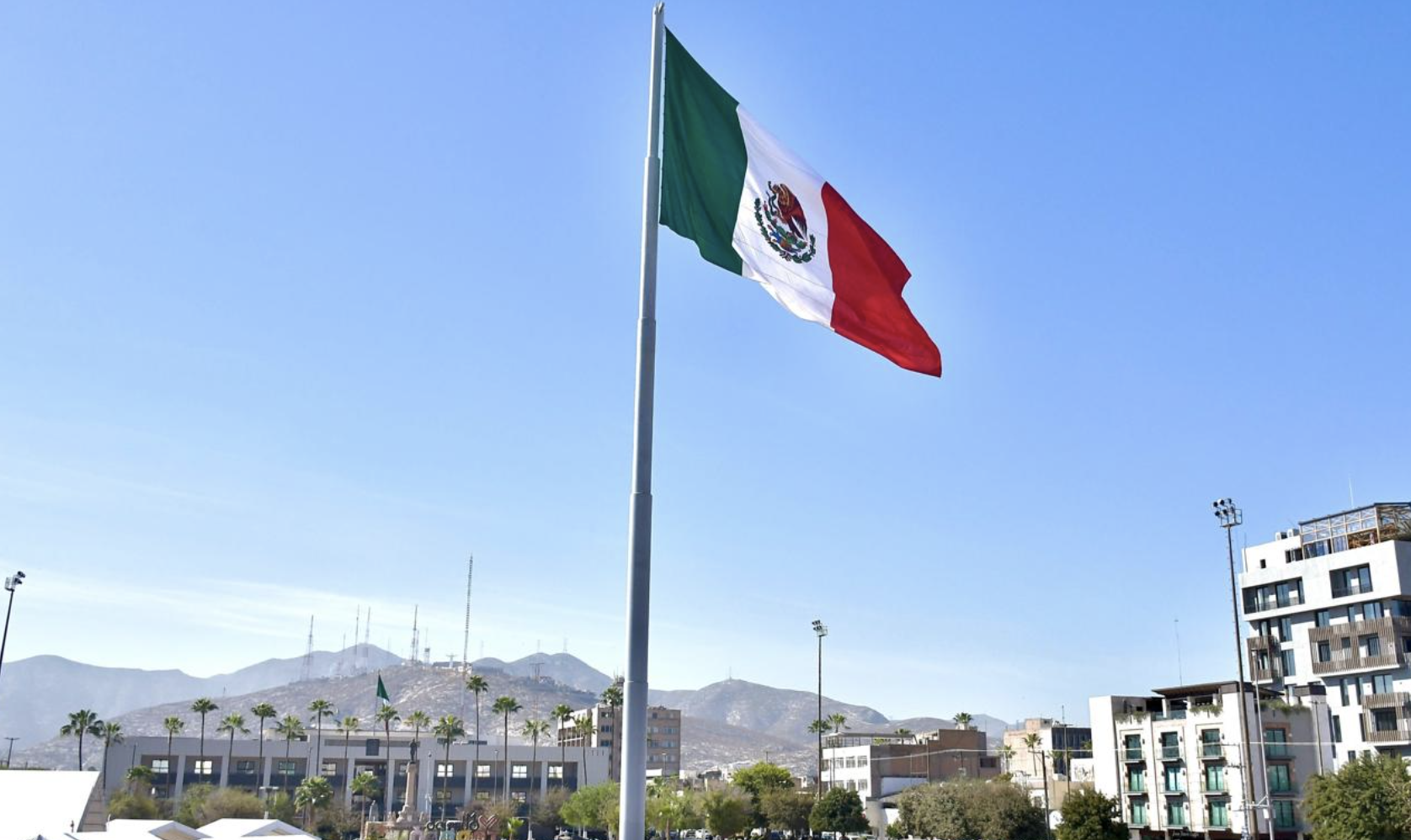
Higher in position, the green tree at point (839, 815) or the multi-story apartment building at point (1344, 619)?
the multi-story apartment building at point (1344, 619)

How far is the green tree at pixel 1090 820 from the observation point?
252ft

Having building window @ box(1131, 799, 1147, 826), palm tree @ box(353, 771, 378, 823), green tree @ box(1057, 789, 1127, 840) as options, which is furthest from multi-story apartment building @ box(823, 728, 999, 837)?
green tree @ box(1057, 789, 1127, 840)

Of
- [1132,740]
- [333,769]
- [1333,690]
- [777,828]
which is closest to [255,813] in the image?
[333,769]

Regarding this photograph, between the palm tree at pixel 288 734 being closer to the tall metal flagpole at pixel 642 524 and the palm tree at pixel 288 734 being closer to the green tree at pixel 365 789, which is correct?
the green tree at pixel 365 789

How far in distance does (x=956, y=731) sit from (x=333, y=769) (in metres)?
87.8

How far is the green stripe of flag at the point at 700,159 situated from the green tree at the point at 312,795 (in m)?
134

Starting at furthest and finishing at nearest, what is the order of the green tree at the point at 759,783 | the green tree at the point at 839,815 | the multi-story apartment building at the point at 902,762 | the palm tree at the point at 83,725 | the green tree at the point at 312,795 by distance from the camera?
the multi-story apartment building at the point at 902,762 < the palm tree at the point at 83,725 < the green tree at the point at 312,795 < the green tree at the point at 759,783 < the green tree at the point at 839,815

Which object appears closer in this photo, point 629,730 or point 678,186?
point 629,730

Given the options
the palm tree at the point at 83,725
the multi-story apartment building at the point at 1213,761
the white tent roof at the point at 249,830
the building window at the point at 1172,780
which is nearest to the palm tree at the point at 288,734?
the palm tree at the point at 83,725

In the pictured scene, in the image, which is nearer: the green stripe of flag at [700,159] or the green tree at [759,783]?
the green stripe of flag at [700,159]

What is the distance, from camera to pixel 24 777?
46.5 meters

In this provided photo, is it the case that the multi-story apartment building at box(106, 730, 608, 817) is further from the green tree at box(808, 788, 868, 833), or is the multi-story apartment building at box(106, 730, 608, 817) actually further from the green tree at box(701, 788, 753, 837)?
the green tree at box(808, 788, 868, 833)

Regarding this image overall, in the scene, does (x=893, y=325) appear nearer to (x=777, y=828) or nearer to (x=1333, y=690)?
(x=1333, y=690)

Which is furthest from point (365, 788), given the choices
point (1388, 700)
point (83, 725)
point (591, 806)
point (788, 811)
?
point (1388, 700)
